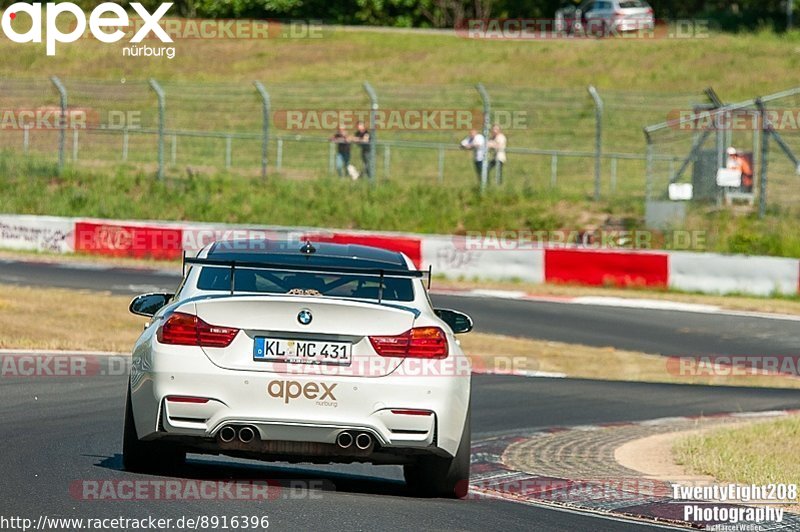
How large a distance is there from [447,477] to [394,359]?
2.86 ft

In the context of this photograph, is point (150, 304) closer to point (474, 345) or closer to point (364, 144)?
point (474, 345)

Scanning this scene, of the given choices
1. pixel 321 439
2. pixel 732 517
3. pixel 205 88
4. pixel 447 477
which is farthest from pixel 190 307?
pixel 205 88

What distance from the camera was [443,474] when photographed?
804cm

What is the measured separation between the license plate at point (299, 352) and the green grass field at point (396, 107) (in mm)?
19525

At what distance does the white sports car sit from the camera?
7.43m

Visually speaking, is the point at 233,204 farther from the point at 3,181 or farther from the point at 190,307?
the point at 190,307

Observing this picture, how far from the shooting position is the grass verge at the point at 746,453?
32.1 ft

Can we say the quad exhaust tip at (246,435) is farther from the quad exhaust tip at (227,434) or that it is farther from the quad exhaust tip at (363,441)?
the quad exhaust tip at (363,441)
